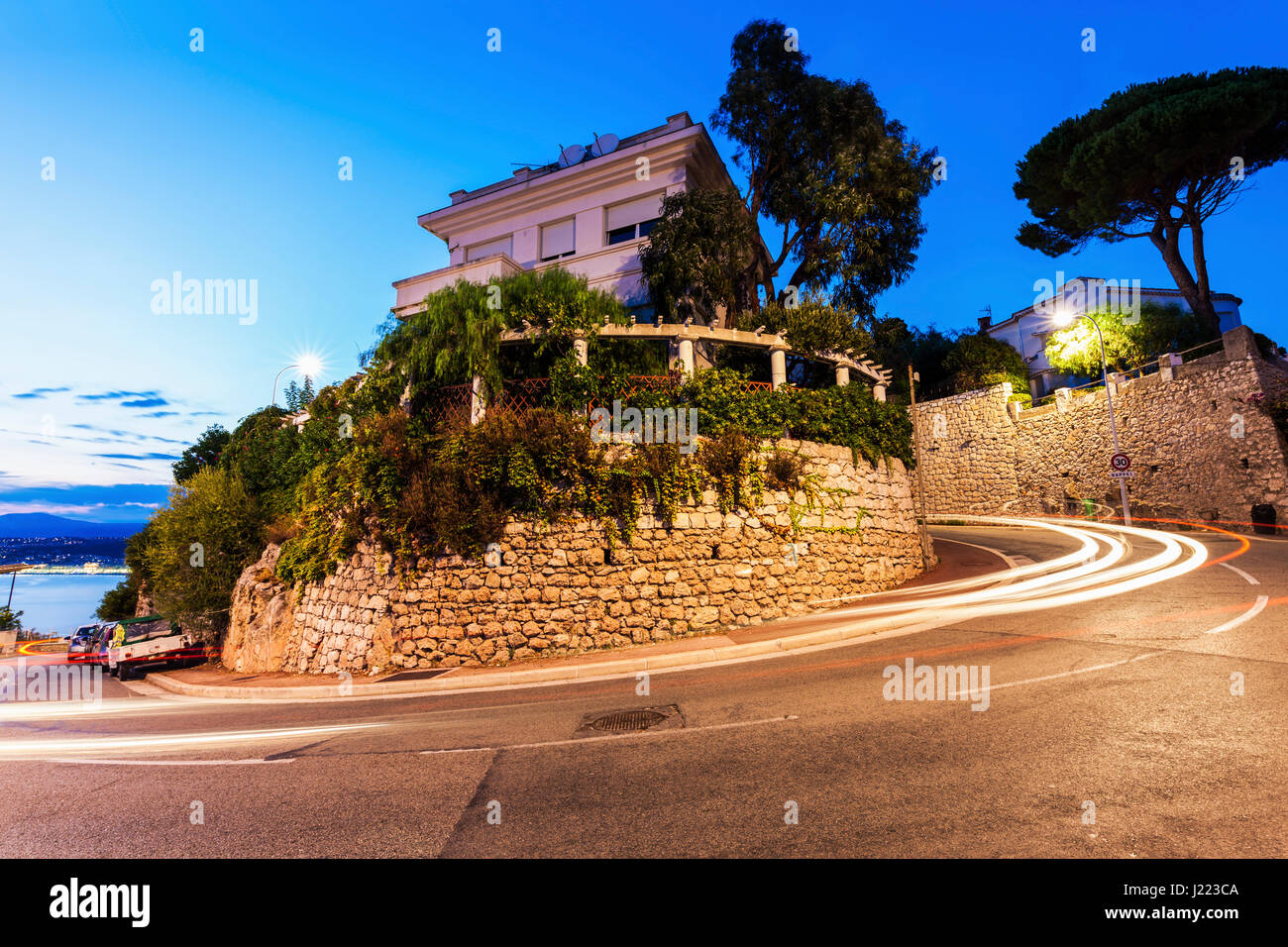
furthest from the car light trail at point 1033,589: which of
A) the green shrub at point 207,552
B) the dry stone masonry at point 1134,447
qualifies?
the green shrub at point 207,552

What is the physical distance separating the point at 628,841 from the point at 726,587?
8.11 metres

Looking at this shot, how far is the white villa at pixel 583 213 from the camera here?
19375 mm

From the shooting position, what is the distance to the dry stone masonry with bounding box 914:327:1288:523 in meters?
20.2

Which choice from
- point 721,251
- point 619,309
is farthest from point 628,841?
point 721,251

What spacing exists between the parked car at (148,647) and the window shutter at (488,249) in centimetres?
1764

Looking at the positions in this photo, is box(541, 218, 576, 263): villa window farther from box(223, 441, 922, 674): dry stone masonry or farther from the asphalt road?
the asphalt road

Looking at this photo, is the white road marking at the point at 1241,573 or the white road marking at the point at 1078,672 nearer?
the white road marking at the point at 1078,672

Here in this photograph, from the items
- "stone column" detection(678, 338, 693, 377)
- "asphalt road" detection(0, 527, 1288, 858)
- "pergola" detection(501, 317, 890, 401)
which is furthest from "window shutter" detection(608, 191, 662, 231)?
"asphalt road" detection(0, 527, 1288, 858)

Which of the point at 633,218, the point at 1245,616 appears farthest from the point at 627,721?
the point at 633,218

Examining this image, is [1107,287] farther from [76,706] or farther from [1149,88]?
[76,706]

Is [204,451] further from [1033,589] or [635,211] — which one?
[1033,589]

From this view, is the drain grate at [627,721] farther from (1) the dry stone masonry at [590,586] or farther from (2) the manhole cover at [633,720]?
(1) the dry stone masonry at [590,586]

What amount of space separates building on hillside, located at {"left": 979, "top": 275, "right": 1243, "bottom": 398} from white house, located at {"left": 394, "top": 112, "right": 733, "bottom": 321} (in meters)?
26.0
